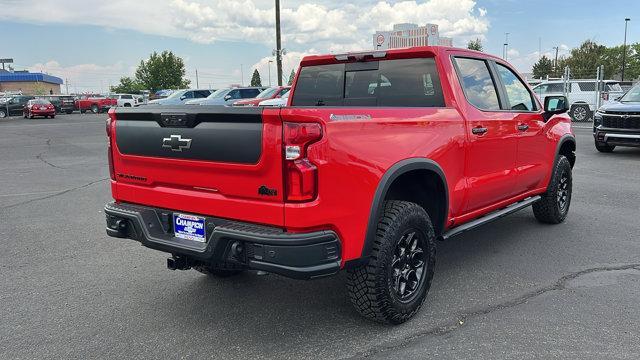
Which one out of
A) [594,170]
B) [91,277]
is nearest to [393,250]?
[91,277]

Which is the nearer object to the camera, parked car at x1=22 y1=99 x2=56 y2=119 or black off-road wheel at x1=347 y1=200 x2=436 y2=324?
black off-road wheel at x1=347 y1=200 x2=436 y2=324

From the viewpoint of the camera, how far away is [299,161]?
2.80 m

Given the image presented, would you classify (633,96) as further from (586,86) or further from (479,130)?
(586,86)

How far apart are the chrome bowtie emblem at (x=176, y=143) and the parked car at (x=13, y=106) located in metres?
38.6

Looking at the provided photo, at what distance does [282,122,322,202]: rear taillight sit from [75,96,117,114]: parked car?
4691 cm

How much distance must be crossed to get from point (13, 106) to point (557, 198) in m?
39.6

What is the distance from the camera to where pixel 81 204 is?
24.5ft

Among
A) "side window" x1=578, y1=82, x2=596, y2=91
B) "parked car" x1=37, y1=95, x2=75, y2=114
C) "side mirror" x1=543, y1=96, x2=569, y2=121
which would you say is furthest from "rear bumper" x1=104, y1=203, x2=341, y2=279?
"parked car" x1=37, y1=95, x2=75, y2=114

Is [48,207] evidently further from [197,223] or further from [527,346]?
[527,346]

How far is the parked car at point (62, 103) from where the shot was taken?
4153cm

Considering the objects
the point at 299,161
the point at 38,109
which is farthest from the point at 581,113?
the point at 38,109

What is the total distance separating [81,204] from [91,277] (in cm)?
334

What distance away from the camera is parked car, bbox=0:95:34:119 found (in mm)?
36062

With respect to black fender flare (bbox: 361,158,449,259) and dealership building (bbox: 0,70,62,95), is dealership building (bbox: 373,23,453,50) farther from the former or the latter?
dealership building (bbox: 0,70,62,95)
